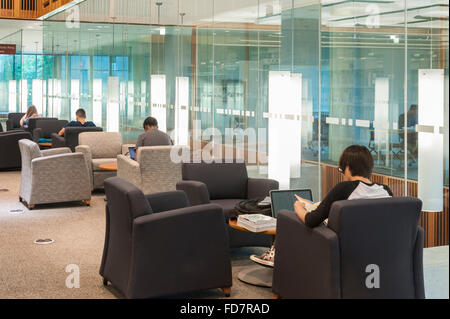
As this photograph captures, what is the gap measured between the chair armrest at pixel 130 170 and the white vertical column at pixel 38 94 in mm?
12111

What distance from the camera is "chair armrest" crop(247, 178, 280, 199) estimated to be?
20.9ft

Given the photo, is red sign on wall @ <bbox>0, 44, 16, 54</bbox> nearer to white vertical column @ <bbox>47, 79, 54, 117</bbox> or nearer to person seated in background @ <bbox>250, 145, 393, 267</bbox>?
white vertical column @ <bbox>47, 79, 54, 117</bbox>

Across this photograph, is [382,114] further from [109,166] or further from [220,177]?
[109,166]

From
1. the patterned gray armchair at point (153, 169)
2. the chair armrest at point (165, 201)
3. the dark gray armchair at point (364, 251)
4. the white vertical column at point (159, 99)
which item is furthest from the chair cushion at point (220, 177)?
the white vertical column at point (159, 99)

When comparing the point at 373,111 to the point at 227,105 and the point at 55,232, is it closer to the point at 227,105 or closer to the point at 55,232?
the point at 227,105

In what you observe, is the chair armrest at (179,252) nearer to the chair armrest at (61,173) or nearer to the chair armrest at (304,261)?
the chair armrest at (304,261)

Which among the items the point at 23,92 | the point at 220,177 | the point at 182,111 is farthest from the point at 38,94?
the point at 220,177

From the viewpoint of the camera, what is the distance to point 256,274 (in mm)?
5504

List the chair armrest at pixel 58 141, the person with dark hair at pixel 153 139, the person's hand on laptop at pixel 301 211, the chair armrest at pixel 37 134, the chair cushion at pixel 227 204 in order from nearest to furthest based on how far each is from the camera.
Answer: the person's hand on laptop at pixel 301 211, the chair cushion at pixel 227 204, the person with dark hair at pixel 153 139, the chair armrest at pixel 58 141, the chair armrest at pixel 37 134

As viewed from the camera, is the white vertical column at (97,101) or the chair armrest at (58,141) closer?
the chair armrest at (58,141)

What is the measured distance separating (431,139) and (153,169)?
3986 mm

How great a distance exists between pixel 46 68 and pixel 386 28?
15.2m

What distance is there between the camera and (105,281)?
5184mm

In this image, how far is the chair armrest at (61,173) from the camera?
337 inches
